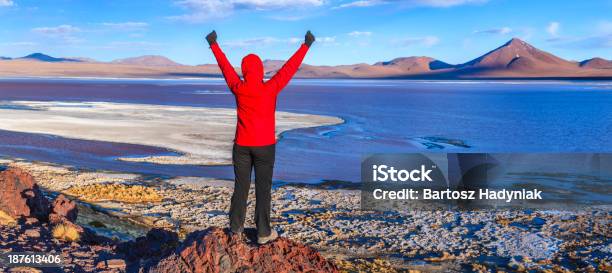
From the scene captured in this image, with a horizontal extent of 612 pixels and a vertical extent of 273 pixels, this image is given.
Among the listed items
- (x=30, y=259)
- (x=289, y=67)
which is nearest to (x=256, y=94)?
(x=289, y=67)

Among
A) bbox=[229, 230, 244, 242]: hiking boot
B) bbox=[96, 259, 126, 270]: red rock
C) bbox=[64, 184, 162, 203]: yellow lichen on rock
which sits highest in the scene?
bbox=[229, 230, 244, 242]: hiking boot

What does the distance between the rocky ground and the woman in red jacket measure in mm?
2236

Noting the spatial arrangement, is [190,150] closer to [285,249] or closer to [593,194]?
[593,194]

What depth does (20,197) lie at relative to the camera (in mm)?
6871

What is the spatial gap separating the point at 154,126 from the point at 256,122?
1896 centimetres

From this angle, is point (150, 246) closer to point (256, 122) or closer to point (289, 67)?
point (256, 122)

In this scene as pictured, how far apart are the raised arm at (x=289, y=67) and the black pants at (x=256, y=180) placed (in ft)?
1.61

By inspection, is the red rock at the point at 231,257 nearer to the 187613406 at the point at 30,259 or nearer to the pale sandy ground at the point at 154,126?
Answer: the 187613406 at the point at 30,259

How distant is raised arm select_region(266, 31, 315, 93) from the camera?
15.5 ft

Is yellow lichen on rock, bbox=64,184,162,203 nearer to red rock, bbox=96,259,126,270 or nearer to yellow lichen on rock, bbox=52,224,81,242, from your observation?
yellow lichen on rock, bbox=52,224,81,242

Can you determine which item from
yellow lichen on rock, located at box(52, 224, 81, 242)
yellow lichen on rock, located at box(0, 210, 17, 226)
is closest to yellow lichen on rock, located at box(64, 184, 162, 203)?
yellow lichen on rock, located at box(0, 210, 17, 226)

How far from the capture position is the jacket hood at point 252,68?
4703 mm

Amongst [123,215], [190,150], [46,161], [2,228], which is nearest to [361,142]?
[190,150]

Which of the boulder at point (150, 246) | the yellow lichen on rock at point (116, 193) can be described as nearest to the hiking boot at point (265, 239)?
the boulder at point (150, 246)
